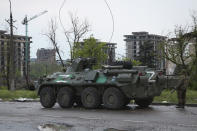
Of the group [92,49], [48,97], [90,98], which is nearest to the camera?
[90,98]

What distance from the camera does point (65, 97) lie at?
1859 cm

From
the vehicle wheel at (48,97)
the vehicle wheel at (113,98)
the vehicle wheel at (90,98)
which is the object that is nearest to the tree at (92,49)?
the vehicle wheel at (48,97)

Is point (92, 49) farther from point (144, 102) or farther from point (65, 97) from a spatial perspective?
point (144, 102)

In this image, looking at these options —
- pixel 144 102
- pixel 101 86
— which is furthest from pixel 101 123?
pixel 144 102

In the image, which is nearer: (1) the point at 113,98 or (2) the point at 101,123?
(2) the point at 101,123

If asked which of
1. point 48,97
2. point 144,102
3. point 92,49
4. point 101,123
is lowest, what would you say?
point 101,123

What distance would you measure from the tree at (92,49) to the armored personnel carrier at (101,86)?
2343cm

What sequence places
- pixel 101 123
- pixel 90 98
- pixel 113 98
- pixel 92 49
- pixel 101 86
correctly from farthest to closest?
pixel 92 49, pixel 90 98, pixel 101 86, pixel 113 98, pixel 101 123

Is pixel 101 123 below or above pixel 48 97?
below

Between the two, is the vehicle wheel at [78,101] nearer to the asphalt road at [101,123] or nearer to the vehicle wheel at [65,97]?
the vehicle wheel at [65,97]

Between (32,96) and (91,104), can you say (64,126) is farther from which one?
(32,96)

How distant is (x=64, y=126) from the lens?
11.8 metres

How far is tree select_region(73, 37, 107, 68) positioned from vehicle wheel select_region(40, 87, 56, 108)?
23343 mm

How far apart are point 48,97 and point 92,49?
2553 cm
